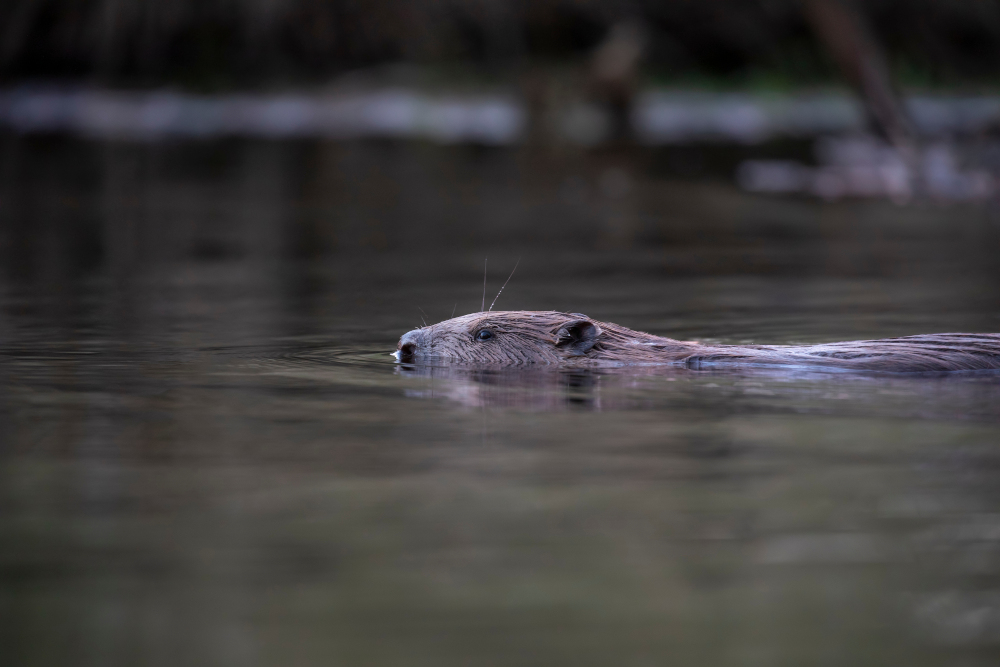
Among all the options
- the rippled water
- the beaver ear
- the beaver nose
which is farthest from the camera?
the beaver nose

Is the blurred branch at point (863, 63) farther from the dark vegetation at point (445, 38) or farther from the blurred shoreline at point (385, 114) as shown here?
the blurred shoreline at point (385, 114)

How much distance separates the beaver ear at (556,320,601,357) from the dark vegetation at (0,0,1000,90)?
55.0ft

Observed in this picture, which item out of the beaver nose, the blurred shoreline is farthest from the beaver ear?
the blurred shoreline

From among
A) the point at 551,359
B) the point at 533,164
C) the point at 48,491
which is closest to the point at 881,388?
the point at 551,359

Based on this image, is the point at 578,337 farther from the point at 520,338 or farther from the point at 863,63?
the point at 863,63

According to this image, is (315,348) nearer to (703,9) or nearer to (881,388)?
(881,388)

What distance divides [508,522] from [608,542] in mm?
355

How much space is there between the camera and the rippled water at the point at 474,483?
3451 mm

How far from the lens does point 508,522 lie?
171 inches

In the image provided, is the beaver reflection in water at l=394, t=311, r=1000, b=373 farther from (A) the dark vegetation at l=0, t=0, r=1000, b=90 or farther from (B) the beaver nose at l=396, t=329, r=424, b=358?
(A) the dark vegetation at l=0, t=0, r=1000, b=90

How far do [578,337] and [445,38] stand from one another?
A: 60.2 ft

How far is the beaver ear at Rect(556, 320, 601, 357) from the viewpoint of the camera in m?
7.14

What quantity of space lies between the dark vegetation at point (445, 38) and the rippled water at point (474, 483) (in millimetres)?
12946

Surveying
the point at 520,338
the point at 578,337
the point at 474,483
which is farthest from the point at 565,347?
the point at 474,483
